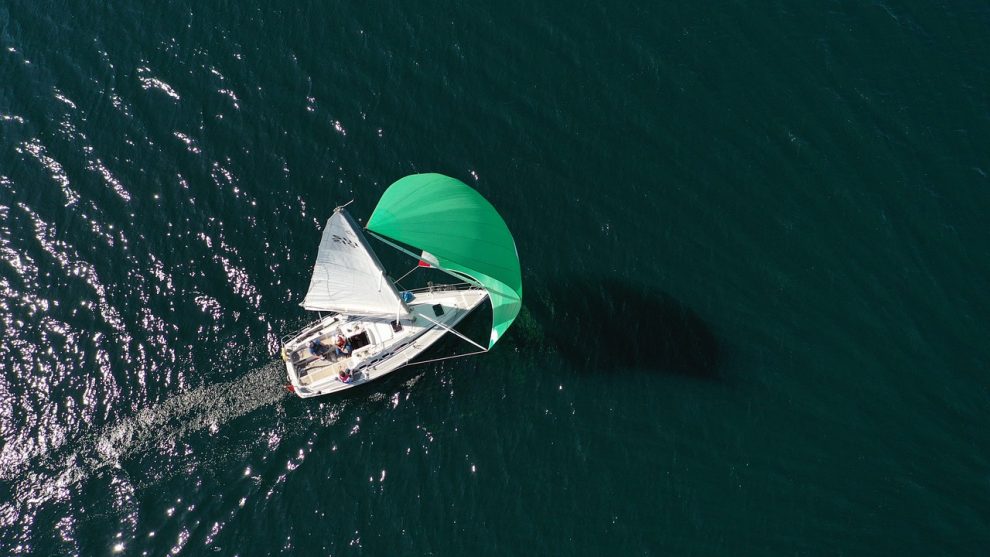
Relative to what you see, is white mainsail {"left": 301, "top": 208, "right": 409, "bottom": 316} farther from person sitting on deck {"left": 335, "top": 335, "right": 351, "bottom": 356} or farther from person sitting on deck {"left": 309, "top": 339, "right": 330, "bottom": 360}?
person sitting on deck {"left": 309, "top": 339, "right": 330, "bottom": 360}

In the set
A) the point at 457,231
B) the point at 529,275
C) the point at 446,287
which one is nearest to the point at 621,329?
the point at 529,275

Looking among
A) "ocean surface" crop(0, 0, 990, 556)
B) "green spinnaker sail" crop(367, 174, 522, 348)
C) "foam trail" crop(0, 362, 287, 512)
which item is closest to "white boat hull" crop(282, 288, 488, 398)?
"ocean surface" crop(0, 0, 990, 556)

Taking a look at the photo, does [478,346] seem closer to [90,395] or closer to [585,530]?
[585,530]

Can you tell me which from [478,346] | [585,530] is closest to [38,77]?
[478,346]

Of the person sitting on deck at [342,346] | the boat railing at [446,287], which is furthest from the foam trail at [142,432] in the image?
the boat railing at [446,287]

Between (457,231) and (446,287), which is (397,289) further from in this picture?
(457,231)
